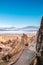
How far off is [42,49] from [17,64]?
284 cm

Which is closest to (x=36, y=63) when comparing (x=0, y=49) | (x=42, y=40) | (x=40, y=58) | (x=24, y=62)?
(x=40, y=58)

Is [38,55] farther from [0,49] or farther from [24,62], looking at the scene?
[0,49]

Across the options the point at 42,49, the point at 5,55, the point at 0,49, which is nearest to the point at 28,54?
the point at 42,49

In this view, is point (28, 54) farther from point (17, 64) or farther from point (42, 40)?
point (42, 40)

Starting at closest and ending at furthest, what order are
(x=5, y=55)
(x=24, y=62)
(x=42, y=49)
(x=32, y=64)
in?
(x=42, y=49) < (x=32, y=64) < (x=24, y=62) < (x=5, y=55)

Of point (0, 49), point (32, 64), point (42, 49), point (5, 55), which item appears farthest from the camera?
point (0, 49)

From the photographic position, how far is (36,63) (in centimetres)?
923

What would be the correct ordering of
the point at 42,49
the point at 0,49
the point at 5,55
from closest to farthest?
the point at 42,49 < the point at 5,55 < the point at 0,49

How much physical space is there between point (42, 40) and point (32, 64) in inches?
48.9

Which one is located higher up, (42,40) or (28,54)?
(42,40)

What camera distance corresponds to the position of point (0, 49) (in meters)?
19.7

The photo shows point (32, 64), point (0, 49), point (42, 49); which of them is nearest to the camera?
point (42, 49)

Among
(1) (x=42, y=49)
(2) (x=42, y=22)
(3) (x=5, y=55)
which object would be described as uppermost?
(2) (x=42, y=22)

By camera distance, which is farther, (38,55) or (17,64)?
(17,64)
